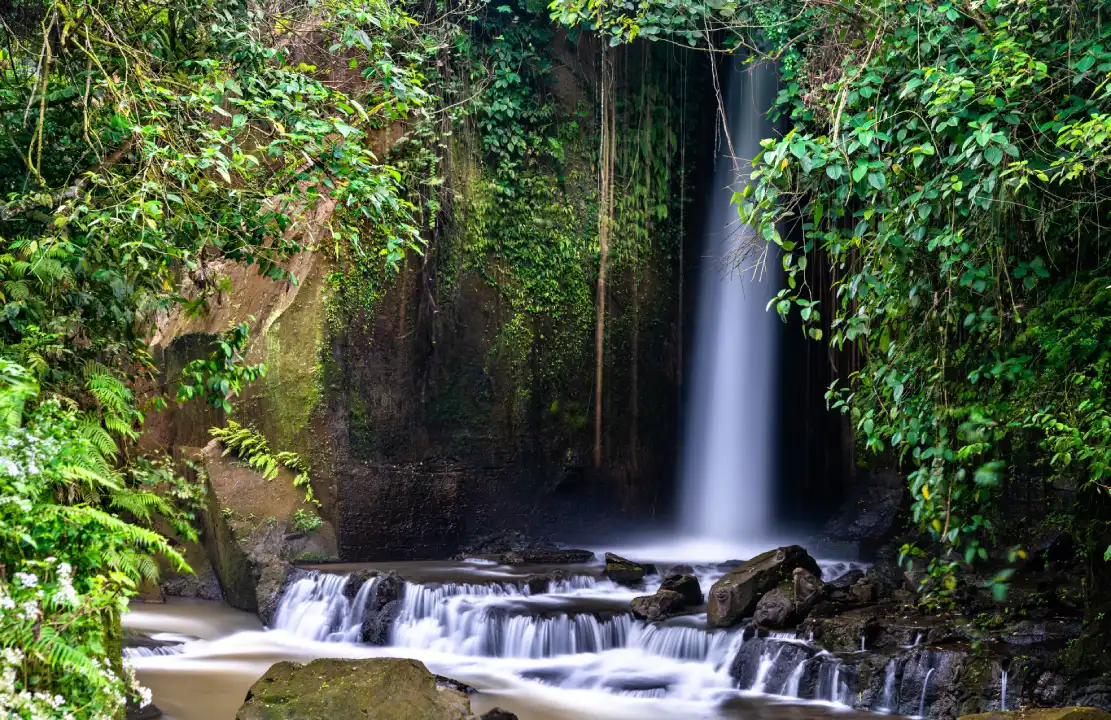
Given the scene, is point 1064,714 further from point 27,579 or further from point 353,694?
point 27,579

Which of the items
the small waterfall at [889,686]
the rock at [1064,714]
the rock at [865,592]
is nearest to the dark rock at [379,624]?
the rock at [865,592]

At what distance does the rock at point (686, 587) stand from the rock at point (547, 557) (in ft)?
7.29

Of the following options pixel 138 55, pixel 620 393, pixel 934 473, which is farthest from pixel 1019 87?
pixel 620 393

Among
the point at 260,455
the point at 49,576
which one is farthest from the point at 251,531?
the point at 49,576

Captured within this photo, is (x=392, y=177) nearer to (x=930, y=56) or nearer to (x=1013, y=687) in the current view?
(x=930, y=56)

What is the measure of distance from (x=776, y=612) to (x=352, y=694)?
12.8ft

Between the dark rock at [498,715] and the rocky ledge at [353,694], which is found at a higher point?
the rocky ledge at [353,694]

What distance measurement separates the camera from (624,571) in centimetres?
1012

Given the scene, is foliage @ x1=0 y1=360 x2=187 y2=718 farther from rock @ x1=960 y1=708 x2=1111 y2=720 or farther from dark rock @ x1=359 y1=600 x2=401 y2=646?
dark rock @ x1=359 y1=600 x2=401 y2=646

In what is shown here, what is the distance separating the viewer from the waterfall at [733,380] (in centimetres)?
1354

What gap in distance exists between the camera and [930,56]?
16.4 ft

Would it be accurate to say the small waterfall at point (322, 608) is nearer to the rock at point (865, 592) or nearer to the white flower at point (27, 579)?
the rock at point (865, 592)

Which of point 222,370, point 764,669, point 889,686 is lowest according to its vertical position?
point 764,669

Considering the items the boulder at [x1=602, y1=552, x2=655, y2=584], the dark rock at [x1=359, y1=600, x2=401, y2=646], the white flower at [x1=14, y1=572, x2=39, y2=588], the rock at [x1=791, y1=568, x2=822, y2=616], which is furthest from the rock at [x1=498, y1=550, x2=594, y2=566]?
the white flower at [x1=14, y1=572, x2=39, y2=588]
